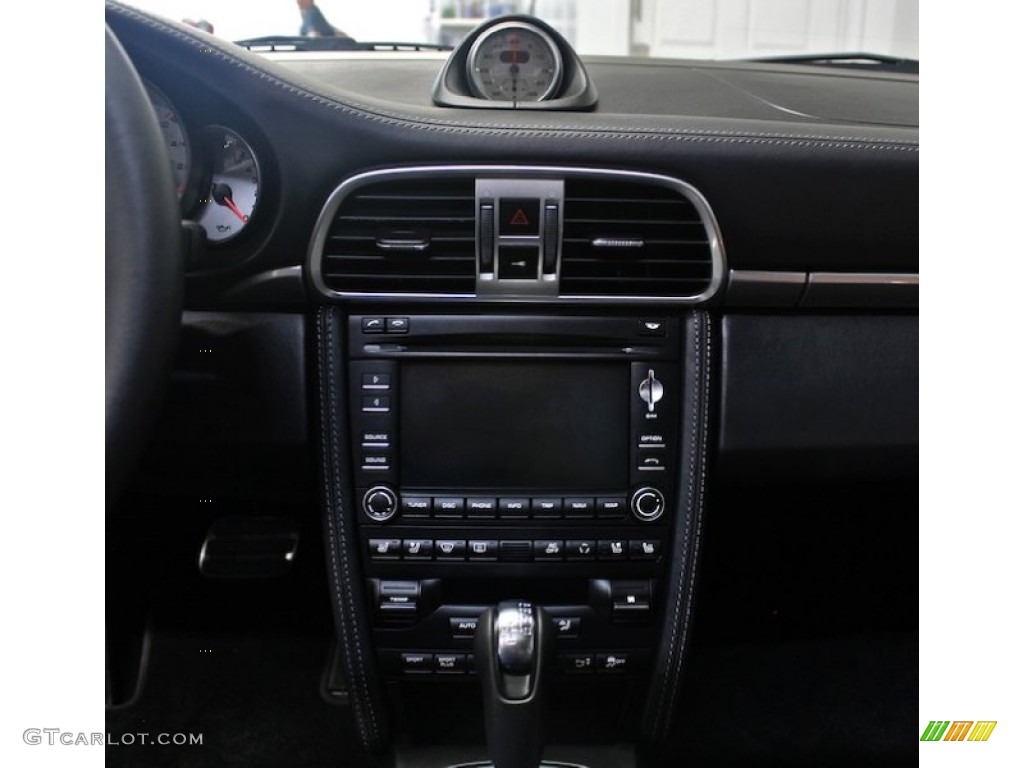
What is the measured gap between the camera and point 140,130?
73 cm

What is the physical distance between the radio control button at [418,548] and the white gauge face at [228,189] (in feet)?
1.37

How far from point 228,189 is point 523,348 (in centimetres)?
38

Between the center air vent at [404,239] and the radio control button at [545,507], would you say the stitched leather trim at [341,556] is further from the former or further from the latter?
the radio control button at [545,507]

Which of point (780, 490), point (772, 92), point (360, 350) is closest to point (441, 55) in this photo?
point (772, 92)

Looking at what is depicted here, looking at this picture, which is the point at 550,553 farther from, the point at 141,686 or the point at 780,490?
the point at 141,686

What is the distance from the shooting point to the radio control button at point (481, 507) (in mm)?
1081

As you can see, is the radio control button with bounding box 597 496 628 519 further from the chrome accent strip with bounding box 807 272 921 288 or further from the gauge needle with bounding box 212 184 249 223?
the gauge needle with bounding box 212 184 249 223

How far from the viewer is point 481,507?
1.08 meters

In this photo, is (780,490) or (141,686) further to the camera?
(141,686)

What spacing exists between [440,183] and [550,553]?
18.2 inches

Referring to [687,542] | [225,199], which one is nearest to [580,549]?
[687,542]

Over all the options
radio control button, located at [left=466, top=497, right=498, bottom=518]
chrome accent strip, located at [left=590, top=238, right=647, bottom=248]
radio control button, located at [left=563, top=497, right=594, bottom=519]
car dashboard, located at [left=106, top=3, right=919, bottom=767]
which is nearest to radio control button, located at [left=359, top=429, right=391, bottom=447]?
car dashboard, located at [left=106, top=3, right=919, bottom=767]

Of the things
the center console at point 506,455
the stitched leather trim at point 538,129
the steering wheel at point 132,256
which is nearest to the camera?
the steering wheel at point 132,256

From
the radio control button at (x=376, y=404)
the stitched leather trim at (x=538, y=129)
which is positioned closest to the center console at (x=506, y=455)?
the radio control button at (x=376, y=404)
